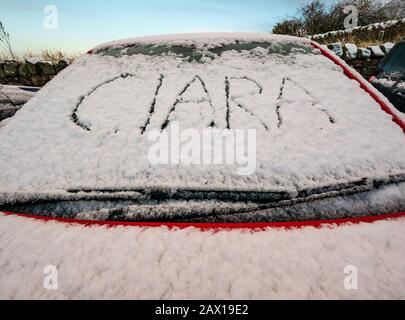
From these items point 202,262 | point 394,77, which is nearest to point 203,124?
point 202,262

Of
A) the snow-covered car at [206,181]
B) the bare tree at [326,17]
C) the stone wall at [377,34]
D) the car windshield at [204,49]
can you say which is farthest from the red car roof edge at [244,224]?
the bare tree at [326,17]

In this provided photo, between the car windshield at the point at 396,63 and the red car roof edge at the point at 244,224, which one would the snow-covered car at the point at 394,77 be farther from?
the red car roof edge at the point at 244,224

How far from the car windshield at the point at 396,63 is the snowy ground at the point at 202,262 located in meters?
4.13

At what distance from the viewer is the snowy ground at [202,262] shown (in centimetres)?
69

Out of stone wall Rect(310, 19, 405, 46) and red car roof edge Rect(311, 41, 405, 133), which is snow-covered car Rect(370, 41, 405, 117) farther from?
stone wall Rect(310, 19, 405, 46)

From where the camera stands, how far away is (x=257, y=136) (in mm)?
1133

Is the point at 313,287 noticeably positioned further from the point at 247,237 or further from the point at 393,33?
the point at 393,33

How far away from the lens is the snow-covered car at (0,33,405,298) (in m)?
0.74

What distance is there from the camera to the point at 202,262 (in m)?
0.76

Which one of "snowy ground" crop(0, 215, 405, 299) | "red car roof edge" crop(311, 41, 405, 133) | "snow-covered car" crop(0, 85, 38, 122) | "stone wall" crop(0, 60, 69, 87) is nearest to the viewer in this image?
"snowy ground" crop(0, 215, 405, 299)

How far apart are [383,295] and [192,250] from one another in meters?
0.45

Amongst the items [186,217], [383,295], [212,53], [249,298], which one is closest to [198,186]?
[186,217]

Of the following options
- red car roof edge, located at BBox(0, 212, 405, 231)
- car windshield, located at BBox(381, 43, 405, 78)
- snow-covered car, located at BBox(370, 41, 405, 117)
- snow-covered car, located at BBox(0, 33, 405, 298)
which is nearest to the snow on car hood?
snow-covered car, located at BBox(0, 33, 405, 298)

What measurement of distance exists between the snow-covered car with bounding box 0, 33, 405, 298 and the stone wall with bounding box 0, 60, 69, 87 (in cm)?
838
